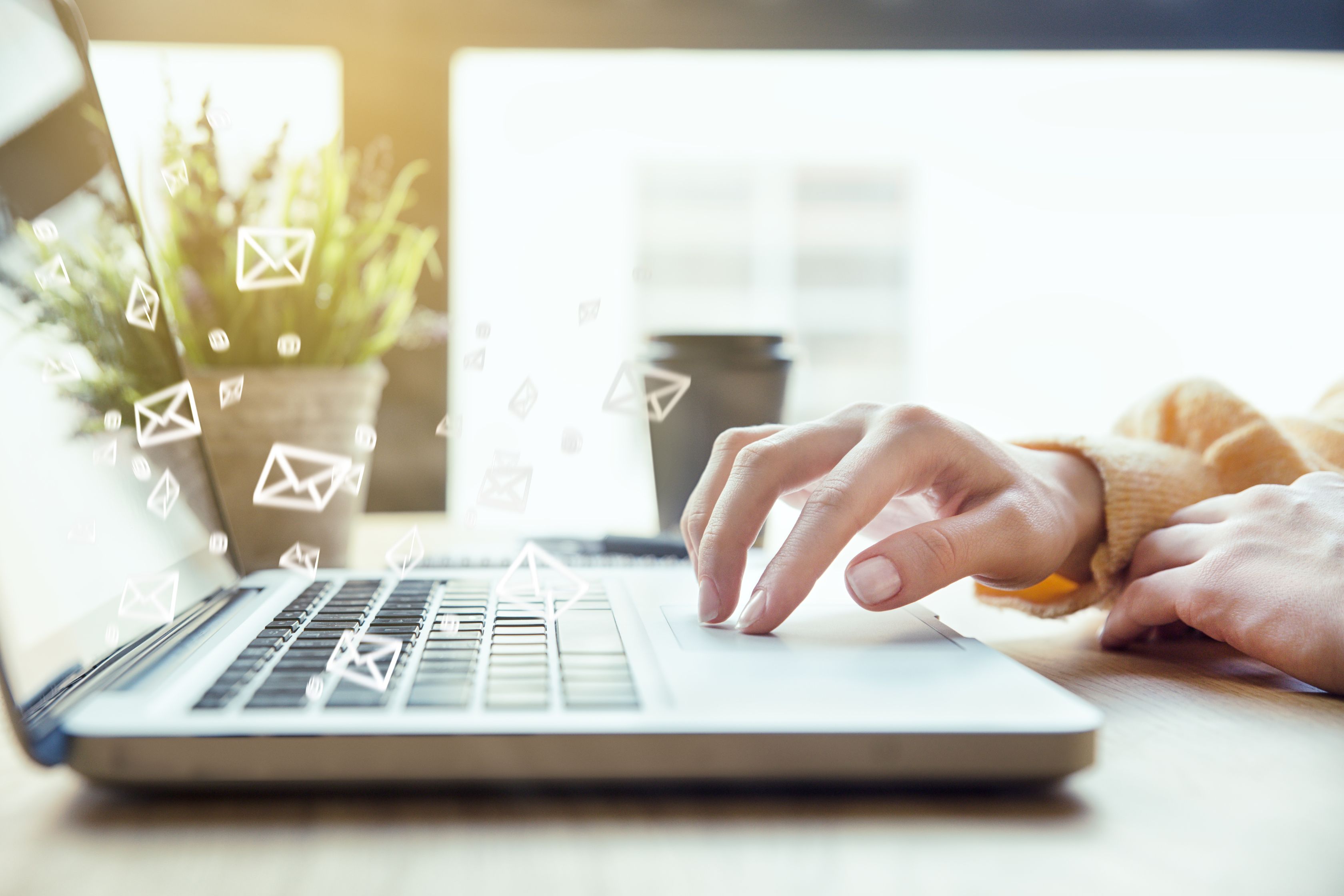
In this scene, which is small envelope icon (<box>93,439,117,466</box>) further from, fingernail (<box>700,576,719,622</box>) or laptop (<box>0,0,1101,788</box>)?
fingernail (<box>700,576,719,622</box>)

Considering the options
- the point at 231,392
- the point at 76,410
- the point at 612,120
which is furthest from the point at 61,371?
the point at 612,120

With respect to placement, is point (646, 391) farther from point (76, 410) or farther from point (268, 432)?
point (76, 410)

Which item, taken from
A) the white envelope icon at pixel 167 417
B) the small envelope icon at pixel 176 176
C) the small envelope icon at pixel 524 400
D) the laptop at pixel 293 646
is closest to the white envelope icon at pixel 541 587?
the laptop at pixel 293 646

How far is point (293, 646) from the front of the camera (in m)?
0.34

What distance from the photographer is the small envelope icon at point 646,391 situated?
27.1 inches

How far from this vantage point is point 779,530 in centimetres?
64

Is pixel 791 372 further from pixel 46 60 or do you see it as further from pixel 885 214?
pixel 885 214

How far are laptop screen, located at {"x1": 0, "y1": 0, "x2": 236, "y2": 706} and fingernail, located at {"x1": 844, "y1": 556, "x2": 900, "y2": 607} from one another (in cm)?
29

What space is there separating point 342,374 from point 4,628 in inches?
17.0

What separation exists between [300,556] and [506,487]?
0.18 metres

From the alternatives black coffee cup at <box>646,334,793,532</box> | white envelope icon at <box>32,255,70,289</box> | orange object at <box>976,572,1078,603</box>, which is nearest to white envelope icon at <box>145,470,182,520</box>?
white envelope icon at <box>32,255,70,289</box>

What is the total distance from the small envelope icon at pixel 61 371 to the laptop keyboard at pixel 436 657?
0.14 meters

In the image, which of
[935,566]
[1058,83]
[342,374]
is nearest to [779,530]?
[935,566]

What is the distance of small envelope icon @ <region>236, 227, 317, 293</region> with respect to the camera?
26.1 inches
